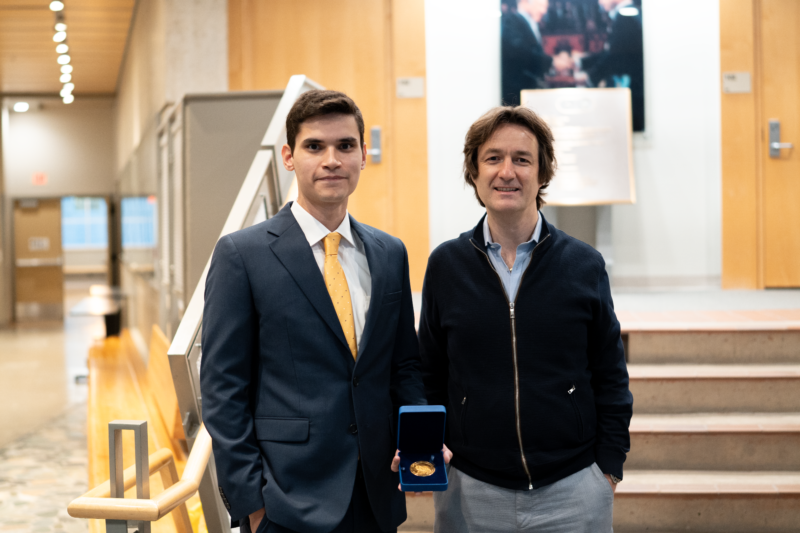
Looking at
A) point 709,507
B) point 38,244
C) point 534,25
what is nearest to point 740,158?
point 534,25

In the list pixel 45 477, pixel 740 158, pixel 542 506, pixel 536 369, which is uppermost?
pixel 740 158

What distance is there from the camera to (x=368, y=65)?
252 inches

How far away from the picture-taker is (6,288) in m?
14.3

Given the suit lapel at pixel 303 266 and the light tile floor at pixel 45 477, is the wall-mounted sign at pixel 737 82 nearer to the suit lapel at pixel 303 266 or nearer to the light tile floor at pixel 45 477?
the suit lapel at pixel 303 266

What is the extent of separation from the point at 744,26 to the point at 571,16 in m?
1.46

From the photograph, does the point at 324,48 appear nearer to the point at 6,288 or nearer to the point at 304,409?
the point at 304,409

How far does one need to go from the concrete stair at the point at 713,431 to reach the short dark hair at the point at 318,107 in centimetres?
225

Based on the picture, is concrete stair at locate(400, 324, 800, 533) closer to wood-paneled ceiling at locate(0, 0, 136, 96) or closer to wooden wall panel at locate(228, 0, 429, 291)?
wooden wall panel at locate(228, 0, 429, 291)

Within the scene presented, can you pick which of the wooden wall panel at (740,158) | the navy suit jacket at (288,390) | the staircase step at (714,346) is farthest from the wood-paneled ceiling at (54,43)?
the navy suit jacket at (288,390)

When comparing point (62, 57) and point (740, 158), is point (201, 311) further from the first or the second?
point (62, 57)

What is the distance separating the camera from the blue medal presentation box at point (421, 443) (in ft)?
4.89

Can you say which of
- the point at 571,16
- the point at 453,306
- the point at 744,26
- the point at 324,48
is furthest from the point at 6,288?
the point at 453,306

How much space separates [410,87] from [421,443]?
5181mm

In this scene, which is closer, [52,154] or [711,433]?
[711,433]
